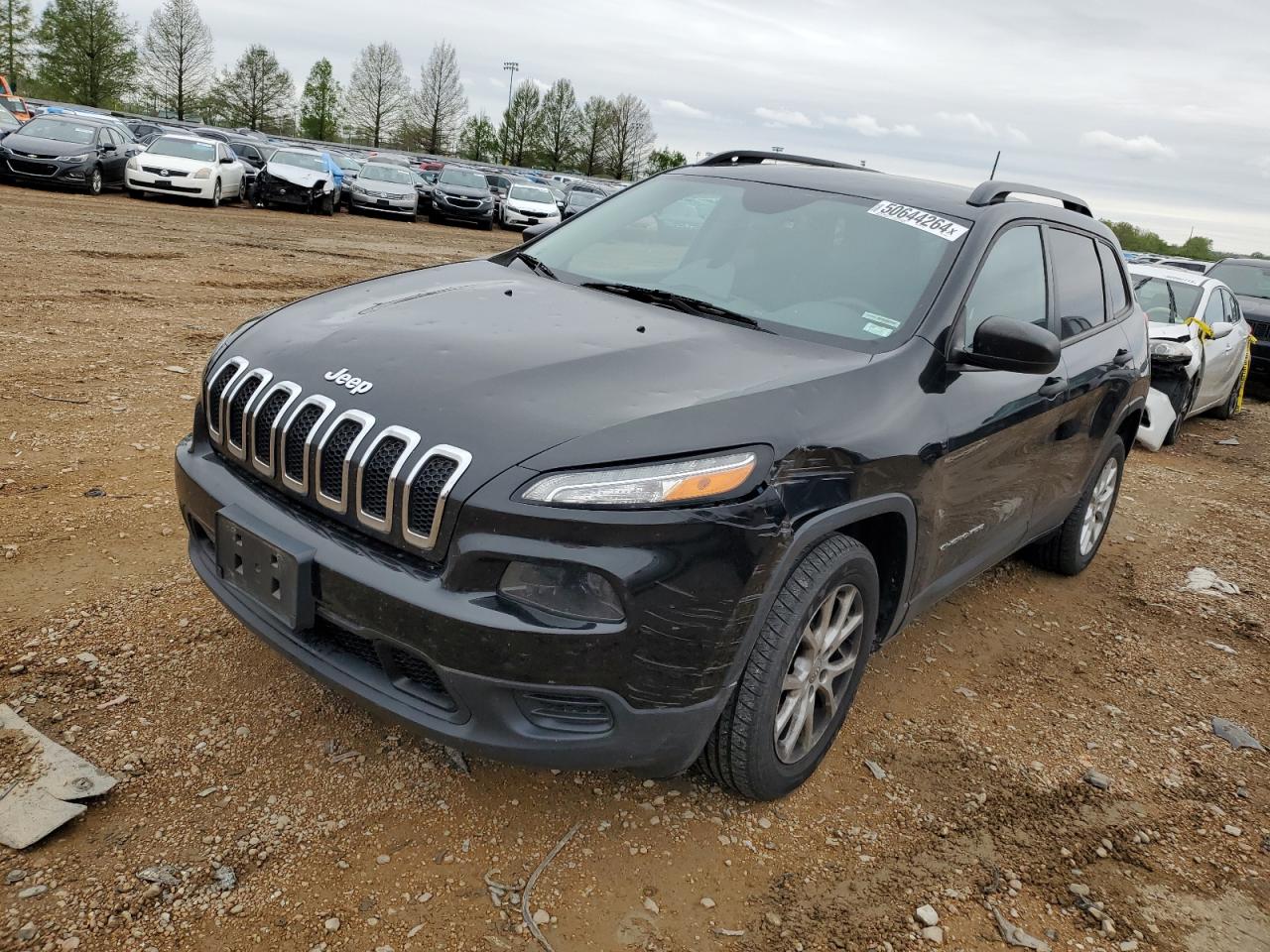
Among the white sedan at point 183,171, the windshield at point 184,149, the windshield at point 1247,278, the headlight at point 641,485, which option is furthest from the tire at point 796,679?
the windshield at point 184,149

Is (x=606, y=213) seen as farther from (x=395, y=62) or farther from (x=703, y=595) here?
(x=395, y=62)

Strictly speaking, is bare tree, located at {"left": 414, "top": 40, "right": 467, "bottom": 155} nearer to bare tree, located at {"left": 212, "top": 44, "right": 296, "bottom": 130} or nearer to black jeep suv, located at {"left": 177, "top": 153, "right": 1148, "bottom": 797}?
bare tree, located at {"left": 212, "top": 44, "right": 296, "bottom": 130}

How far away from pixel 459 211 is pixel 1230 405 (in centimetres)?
1920

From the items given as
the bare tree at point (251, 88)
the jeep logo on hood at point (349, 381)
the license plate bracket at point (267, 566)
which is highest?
the bare tree at point (251, 88)

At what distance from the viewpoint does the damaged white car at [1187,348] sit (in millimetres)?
8430

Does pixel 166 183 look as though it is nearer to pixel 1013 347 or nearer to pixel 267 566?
pixel 267 566

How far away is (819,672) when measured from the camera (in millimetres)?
2732

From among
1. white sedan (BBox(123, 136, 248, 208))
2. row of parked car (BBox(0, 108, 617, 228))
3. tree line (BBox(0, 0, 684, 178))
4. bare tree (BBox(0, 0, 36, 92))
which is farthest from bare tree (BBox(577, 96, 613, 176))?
white sedan (BBox(123, 136, 248, 208))

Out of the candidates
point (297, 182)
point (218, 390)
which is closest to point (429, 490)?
point (218, 390)

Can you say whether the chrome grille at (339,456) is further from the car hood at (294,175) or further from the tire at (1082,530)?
the car hood at (294,175)

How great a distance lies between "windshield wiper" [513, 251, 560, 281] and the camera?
3.51 m

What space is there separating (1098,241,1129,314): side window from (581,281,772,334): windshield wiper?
7.85 feet

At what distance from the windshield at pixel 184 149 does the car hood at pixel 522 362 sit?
18.2 metres

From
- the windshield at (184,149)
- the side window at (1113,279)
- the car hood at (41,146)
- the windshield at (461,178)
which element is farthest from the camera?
the windshield at (461,178)
